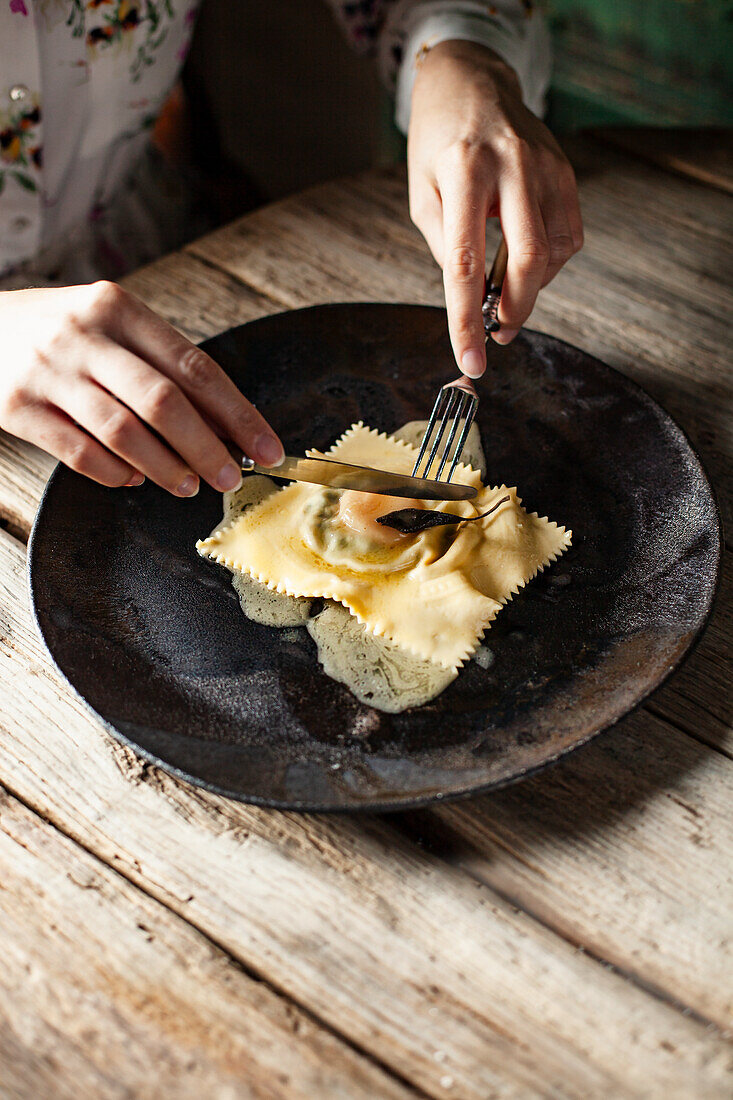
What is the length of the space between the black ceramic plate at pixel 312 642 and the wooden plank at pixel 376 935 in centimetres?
10

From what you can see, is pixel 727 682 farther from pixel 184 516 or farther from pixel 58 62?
pixel 58 62

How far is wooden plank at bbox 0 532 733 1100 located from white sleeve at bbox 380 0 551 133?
172 cm

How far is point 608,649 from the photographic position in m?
1.28

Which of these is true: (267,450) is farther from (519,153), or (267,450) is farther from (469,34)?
(469,34)

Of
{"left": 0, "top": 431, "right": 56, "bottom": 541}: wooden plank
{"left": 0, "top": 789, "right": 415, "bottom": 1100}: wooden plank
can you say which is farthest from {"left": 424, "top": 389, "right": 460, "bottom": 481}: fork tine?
{"left": 0, "top": 789, "right": 415, "bottom": 1100}: wooden plank

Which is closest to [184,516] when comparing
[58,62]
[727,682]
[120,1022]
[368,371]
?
[368,371]

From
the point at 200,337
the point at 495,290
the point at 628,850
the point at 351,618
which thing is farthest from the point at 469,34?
the point at 628,850

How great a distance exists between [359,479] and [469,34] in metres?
1.29

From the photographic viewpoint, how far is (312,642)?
1313 mm

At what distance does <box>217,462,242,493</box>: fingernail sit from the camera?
4.21ft

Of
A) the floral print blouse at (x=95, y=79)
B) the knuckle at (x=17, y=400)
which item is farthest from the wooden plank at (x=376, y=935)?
the floral print blouse at (x=95, y=79)

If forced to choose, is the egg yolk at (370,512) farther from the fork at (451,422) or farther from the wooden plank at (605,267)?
the wooden plank at (605,267)

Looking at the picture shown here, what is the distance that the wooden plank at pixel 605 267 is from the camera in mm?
1867

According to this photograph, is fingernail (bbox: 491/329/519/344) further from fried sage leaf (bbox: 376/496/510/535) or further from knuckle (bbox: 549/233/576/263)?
fried sage leaf (bbox: 376/496/510/535)
